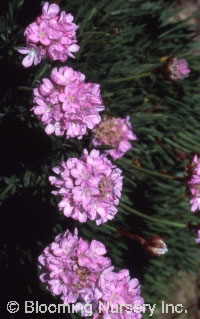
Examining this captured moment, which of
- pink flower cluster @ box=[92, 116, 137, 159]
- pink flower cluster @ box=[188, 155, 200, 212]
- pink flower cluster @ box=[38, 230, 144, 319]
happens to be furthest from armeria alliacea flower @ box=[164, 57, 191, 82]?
pink flower cluster @ box=[38, 230, 144, 319]

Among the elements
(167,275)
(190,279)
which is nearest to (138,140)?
(167,275)

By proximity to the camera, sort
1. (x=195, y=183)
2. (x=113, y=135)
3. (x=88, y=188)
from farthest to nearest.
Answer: (x=113, y=135)
(x=195, y=183)
(x=88, y=188)

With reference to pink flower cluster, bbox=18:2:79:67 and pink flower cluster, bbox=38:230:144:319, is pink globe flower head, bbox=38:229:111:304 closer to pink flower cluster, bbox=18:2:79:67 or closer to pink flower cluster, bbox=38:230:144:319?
pink flower cluster, bbox=38:230:144:319

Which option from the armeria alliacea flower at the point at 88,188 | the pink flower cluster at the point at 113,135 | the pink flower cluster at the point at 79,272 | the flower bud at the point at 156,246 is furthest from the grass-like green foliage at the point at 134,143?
the pink flower cluster at the point at 79,272

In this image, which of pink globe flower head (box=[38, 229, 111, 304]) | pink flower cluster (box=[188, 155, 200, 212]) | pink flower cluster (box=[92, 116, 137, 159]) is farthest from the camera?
pink flower cluster (box=[92, 116, 137, 159])

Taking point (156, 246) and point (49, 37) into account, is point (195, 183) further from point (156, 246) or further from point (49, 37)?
point (49, 37)

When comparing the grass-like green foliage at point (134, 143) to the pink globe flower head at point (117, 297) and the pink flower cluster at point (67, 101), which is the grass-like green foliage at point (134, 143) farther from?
the pink globe flower head at point (117, 297)

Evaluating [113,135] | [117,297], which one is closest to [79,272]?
[117,297]
